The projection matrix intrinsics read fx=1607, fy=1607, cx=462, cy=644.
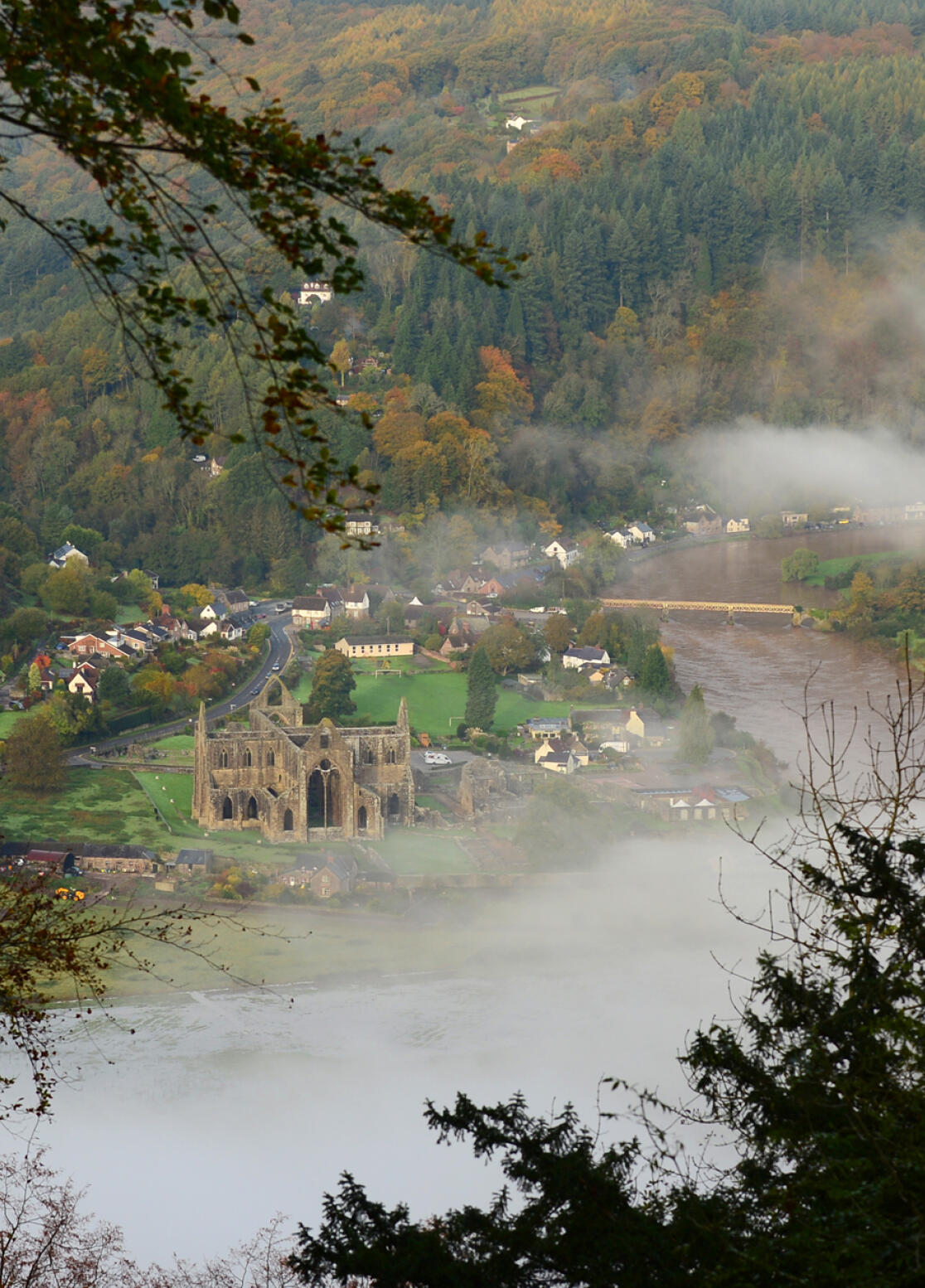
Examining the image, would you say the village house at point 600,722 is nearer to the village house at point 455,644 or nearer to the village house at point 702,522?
the village house at point 455,644

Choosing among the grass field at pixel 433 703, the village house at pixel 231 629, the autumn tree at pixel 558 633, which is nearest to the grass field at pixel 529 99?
the village house at pixel 231 629

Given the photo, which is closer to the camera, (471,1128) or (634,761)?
(471,1128)

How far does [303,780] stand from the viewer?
18.5 metres

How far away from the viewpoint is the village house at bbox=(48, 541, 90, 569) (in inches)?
1238

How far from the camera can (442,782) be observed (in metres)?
20.2

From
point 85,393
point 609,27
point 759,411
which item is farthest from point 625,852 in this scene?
point 609,27

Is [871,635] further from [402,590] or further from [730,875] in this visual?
[730,875]

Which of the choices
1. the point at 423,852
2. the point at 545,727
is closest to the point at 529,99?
the point at 545,727

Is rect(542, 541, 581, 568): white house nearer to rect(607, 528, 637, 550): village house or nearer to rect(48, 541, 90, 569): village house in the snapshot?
rect(607, 528, 637, 550): village house

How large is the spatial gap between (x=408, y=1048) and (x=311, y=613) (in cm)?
1677

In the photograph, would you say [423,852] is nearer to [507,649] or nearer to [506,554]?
[507,649]

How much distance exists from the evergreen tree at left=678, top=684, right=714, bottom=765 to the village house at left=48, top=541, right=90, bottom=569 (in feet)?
46.0

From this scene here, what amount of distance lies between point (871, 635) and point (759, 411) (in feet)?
54.6

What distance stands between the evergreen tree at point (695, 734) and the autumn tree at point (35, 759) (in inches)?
321
